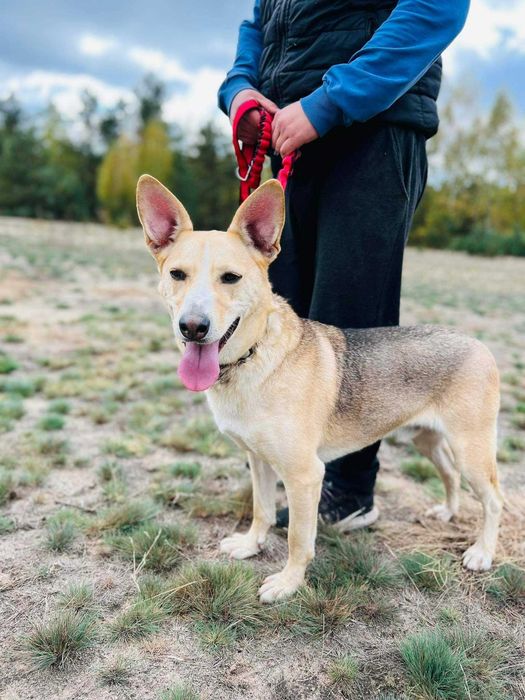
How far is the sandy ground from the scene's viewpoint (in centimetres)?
216

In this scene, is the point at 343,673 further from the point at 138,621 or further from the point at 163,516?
the point at 163,516

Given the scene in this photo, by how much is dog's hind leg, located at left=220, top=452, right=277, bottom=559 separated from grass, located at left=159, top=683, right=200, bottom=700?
3.19 feet

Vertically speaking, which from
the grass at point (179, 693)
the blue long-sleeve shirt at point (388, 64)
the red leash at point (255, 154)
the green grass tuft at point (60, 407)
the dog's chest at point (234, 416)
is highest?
the blue long-sleeve shirt at point (388, 64)

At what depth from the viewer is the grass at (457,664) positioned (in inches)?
82.7

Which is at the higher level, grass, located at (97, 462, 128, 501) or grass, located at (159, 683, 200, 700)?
grass, located at (159, 683, 200, 700)

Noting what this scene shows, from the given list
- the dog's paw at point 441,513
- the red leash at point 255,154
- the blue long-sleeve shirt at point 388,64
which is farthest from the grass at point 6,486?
the blue long-sleeve shirt at point 388,64

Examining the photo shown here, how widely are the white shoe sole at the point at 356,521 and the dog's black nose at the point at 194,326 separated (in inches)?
65.8

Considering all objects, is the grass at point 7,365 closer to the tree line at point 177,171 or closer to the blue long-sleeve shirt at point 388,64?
the blue long-sleeve shirt at point 388,64

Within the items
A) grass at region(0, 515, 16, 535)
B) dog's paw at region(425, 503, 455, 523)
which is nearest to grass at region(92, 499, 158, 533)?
grass at region(0, 515, 16, 535)

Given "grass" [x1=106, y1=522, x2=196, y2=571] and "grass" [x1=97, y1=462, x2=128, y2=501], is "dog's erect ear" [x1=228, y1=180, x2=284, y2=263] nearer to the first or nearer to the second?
"grass" [x1=106, y1=522, x2=196, y2=571]

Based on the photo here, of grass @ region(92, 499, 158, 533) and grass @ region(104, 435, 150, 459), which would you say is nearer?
grass @ region(92, 499, 158, 533)

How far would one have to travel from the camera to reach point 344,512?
3.32 m

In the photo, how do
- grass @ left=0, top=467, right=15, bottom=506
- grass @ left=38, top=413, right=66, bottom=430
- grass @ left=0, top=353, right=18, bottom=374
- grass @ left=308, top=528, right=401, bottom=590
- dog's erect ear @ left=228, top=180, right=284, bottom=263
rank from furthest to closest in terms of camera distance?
grass @ left=0, top=353, right=18, bottom=374
grass @ left=38, top=413, right=66, bottom=430
grass @ left=0, top=467, right=15, bottom=506
grass @ left=308, top=528, right=401, bottom=590
dog's erect ear @ left=228, top=180, right=284, bottom=263

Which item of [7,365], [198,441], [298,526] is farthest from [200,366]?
[7,365]
